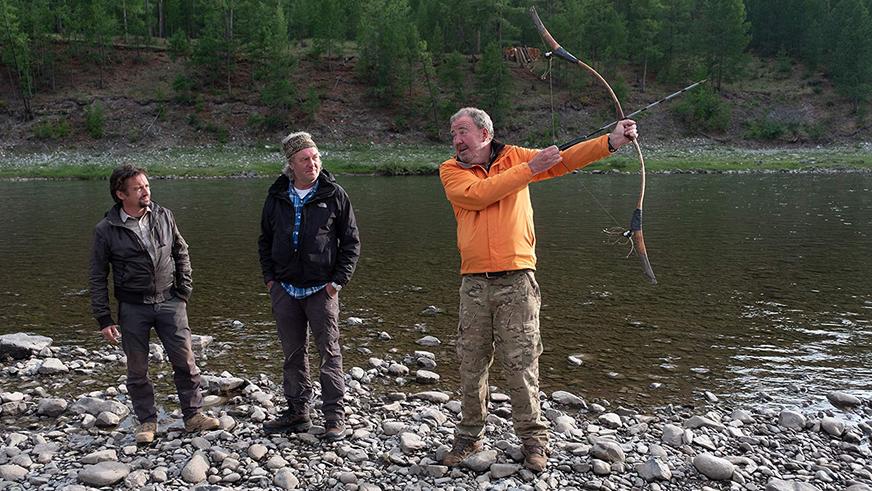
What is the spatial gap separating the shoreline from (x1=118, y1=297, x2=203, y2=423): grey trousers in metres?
35.8

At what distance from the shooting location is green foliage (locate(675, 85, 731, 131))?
57969 millimetres

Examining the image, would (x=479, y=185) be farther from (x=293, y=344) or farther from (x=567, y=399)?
(x=567, y=399)

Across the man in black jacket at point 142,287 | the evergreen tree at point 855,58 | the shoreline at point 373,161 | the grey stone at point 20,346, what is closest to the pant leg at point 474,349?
the man in black jacket at point 142,287

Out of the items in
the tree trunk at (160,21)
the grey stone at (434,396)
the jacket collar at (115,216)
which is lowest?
the grey stone at (434,396)

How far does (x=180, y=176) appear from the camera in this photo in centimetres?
4041

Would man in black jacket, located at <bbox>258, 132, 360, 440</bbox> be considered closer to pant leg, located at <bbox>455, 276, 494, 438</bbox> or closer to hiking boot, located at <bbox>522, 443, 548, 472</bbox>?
pant leg, located at <bbox>455, 276, 494, 438</bbox>

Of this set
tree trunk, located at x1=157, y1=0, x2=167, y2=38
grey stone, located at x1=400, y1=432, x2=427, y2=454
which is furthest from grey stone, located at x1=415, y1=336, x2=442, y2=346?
tree trunk, located at x1=157, y1=0, x2=167, y2=38

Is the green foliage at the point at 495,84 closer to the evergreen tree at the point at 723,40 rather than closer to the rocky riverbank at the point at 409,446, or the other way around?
the evergreen tree at the point at 723,40

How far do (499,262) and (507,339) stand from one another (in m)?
0.59

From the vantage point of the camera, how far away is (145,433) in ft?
18.5

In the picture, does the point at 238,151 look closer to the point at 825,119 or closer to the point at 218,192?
the point at 218,192

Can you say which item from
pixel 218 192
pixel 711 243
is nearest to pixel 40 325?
pixel 711 243

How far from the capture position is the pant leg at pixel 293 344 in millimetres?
5766

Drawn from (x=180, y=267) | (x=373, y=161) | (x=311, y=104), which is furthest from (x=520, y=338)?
(x=311, y=104)
